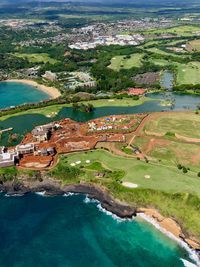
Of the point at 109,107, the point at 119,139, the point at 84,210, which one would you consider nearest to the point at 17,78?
the point at 109,107

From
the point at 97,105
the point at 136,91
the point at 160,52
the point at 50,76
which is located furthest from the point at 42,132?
the point at 160,52

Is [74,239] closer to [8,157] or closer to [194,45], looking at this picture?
[8,157]

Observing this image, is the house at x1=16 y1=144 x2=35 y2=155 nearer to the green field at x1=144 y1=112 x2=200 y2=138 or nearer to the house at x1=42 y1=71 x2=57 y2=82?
the green field at x1=144 y1=112 x2=200 y2=138

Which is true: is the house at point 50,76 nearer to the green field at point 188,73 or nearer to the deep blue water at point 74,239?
the green field at point 188,73

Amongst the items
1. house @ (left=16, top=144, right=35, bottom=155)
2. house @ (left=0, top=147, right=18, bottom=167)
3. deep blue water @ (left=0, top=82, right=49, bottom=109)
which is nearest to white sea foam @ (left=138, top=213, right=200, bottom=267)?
house @ (left=0, top=147, right=18, bottom=167)

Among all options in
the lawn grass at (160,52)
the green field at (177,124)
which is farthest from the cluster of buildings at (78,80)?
the lawn grass at (160,52)

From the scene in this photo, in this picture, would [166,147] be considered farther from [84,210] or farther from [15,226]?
[15,226]

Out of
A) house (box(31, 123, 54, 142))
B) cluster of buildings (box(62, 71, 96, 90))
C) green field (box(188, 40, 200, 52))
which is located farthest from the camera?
green field (box(188, 40, 200, 52))
